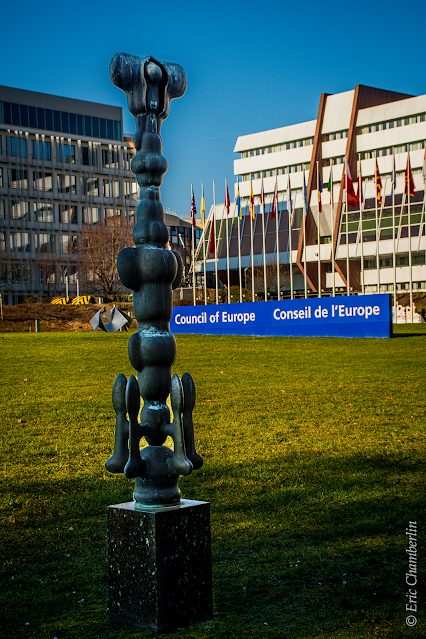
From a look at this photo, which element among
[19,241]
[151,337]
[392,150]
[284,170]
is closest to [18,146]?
[19,241]

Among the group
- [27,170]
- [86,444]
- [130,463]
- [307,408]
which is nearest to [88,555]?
[130,463]

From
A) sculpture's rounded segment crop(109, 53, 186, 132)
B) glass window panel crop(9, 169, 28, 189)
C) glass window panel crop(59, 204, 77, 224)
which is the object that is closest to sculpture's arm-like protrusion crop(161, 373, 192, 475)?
sculpture's rounded segment crop(109, 53, 186, 132)

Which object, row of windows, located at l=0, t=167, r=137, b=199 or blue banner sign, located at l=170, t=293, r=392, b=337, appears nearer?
blue banner sign, located at l=170, t=293, r=392, b=337

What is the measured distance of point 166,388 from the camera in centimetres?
345

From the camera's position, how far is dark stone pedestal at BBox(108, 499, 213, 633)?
10.5 feet

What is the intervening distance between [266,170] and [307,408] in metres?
64.8

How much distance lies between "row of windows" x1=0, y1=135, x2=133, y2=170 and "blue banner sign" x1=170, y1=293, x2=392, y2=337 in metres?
56.4

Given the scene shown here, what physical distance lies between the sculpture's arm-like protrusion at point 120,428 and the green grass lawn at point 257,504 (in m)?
0.82

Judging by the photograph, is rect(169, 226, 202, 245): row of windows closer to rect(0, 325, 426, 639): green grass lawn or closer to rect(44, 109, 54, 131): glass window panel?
rect(44, 109, 54, 131): glass window panel

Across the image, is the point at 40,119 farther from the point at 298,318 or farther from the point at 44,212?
the point at 298,318

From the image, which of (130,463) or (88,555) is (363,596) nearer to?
(130,463)

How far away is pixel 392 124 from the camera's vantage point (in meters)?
61.2

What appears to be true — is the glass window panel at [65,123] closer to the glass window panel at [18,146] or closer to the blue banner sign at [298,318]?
the glass window panel at [18,146]

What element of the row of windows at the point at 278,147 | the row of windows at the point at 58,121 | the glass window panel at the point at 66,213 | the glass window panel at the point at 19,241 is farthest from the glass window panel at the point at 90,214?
the row of windows at the point at 278,147
